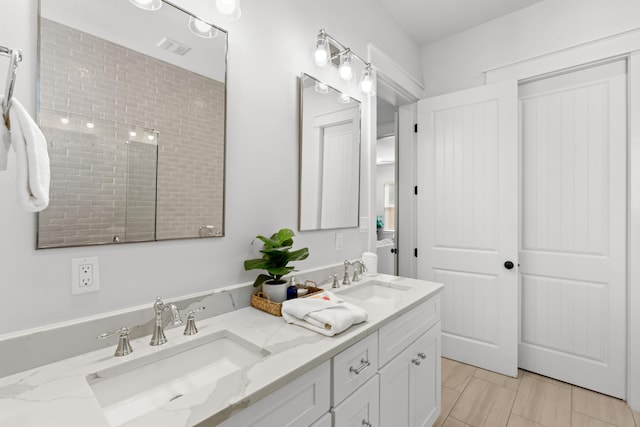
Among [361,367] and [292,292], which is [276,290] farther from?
[361,367]

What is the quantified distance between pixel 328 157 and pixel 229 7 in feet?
2.85

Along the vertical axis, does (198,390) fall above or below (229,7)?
below

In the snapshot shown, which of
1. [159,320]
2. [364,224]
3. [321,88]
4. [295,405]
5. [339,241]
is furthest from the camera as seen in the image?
[364,224]

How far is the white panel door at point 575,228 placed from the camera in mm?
2064

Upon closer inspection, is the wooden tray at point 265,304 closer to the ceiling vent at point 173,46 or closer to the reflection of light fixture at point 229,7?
the ceiling vent at point 173,46

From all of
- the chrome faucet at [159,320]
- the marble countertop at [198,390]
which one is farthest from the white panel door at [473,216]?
the chrome faucet at [159,320]

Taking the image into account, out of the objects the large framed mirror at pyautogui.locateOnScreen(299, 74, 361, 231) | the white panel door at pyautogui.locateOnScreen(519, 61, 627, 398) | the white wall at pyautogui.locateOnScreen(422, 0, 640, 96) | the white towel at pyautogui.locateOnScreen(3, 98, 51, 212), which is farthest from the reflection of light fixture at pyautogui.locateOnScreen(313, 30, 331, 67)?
the white panel door at pyautogui.locateOnScreen(519, 61, 627, 398)

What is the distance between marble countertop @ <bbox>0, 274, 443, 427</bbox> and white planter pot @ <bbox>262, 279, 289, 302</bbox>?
10cm

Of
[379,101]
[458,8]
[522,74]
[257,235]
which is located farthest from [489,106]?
[257,235]

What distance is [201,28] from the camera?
1.22 metres

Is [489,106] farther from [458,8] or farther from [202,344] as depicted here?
[202,344]

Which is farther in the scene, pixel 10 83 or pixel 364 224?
pixel 364 224

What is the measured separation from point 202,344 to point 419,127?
2.44 metres

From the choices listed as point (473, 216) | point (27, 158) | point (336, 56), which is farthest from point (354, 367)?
point (473, 216)
